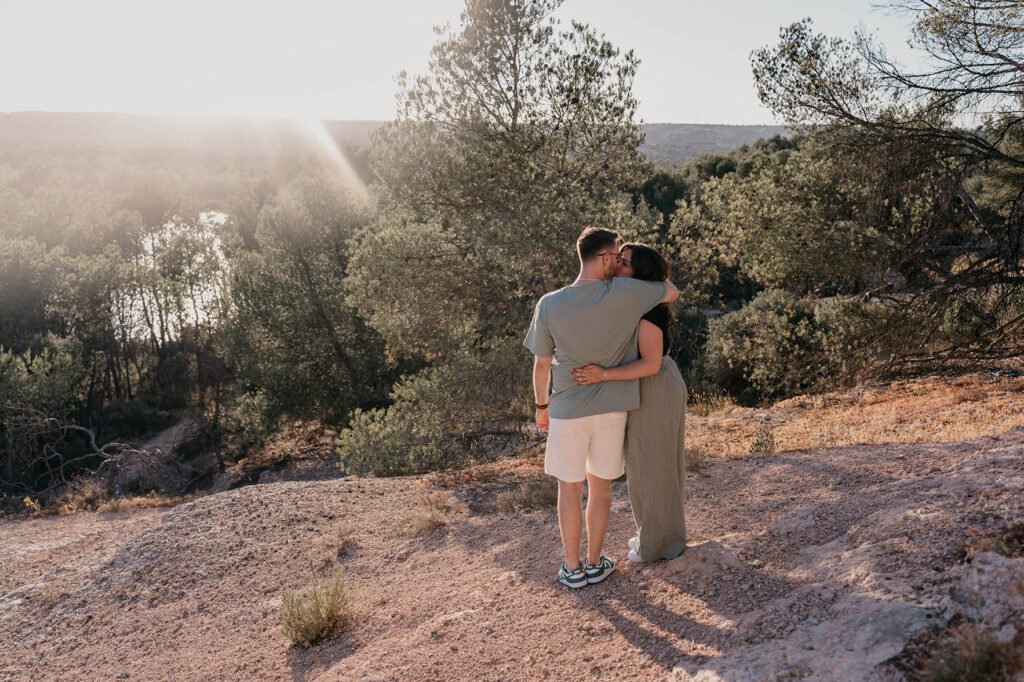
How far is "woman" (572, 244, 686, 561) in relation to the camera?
3967 millimetres

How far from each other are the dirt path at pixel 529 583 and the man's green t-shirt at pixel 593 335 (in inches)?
45.2

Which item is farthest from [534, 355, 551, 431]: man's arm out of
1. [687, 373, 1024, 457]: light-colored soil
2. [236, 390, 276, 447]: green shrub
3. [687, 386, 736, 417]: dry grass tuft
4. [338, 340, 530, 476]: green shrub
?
[236, 390, 276, 447]: green shrub

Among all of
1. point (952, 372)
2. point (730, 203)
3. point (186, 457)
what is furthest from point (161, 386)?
point (952, 372)

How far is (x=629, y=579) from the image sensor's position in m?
4.40

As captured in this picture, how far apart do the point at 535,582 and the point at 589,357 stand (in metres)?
1.71

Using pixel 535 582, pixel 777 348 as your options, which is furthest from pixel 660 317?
pixel 777 348

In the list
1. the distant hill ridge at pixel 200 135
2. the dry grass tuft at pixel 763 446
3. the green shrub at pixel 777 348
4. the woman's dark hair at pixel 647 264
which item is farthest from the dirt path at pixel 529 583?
the distant hill ridge at pixel 200 135

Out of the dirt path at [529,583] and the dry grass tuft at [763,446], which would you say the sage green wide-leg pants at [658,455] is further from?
the dry grass tuft at [763,446]

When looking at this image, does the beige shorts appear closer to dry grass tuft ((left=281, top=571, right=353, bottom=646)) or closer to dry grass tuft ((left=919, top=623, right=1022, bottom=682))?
dry grass tuft ((left=919, top=623, right=1022, bottom=682))

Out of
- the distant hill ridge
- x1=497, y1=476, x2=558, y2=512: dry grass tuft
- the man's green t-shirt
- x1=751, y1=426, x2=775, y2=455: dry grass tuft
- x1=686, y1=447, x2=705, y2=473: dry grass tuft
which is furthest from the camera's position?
the distant hill ridge

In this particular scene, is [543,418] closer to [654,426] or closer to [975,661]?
[654,426]

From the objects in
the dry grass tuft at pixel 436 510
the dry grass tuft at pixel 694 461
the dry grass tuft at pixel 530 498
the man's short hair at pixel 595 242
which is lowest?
the dry grass tuft at pixel 436 510

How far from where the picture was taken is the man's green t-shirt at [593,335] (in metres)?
3.92

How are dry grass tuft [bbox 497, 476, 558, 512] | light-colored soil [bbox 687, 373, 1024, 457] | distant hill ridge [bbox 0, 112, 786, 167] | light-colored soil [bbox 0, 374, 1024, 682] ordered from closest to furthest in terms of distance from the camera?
1. light-colored soil [bbox 0, 374, 1024, 682]
2. dry grass tuft [bbox 497, 476, 558, 512]
3. light-colored soil [bbox 687, 373, 1024, 457]
4. distant hill ridge [bbox 0, 112, 786, 167]
